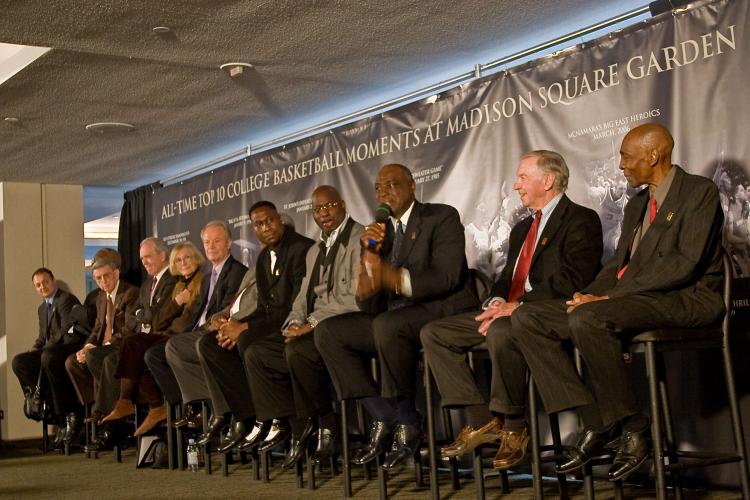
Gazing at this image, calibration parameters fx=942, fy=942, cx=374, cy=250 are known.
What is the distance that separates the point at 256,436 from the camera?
16.8 ft

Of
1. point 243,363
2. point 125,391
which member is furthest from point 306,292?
point 125,391

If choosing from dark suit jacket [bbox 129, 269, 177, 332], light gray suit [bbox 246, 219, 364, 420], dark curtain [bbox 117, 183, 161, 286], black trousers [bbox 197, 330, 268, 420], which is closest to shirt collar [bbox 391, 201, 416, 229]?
light gray suit [bbox 246, 219, 364, 420]

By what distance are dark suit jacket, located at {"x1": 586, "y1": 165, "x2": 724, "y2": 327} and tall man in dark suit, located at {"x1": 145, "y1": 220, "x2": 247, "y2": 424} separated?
3031mm

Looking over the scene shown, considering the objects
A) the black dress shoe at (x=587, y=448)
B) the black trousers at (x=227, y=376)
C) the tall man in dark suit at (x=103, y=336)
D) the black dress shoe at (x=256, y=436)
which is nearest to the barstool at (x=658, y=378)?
the black dress shoe at (x=587, y=448)

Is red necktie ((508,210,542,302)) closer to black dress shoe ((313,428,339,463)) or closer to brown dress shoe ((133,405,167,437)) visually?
black dress shoe ((313,428,339,463))

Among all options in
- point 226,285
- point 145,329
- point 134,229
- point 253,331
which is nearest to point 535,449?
point 253,331

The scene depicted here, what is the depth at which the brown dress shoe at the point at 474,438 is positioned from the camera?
3676mm

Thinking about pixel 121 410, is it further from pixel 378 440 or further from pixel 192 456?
pixel 378 440

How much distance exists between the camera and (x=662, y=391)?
3596mm

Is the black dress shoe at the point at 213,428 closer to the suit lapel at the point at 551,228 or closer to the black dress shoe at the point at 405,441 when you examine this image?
the black dress shoe at the point at 405,441

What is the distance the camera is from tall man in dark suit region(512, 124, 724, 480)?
10.4ft

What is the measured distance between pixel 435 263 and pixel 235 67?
7.17 ft

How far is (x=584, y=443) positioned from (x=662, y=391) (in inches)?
19.0

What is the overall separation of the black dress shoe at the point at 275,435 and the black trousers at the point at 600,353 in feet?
6.50
